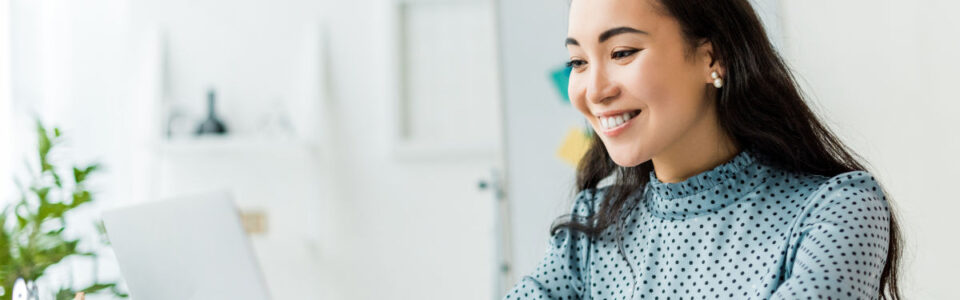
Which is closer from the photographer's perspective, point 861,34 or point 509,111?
point 861,34

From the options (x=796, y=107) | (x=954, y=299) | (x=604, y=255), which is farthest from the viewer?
(x=954, y=299)

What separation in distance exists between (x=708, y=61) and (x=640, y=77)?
92mm

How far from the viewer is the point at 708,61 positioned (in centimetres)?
83

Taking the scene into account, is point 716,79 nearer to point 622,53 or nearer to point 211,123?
point 622,53

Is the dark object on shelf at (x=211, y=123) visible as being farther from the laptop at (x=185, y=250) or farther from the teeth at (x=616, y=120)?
the teeth at (x=616, y=120)

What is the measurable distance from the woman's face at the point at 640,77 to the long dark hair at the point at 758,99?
0.05 ft

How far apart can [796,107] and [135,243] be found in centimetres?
73

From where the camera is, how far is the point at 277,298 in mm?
2385

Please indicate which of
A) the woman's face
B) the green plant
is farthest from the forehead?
the green plant

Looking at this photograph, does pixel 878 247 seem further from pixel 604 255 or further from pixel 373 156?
pixel 373 156

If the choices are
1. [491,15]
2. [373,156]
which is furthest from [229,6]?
[491,15]

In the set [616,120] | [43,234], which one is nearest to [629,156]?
[616,120]

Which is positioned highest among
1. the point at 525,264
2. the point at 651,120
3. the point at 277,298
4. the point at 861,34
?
the point at 861,34

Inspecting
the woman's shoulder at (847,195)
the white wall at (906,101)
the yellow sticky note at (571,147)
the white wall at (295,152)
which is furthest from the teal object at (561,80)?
the woman's shoulder at (847,195)
